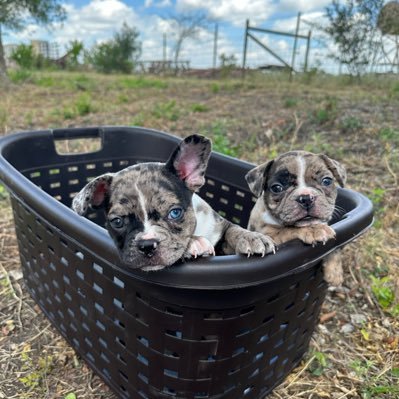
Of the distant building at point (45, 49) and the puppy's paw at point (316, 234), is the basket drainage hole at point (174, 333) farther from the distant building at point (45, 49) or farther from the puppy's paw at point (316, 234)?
the distant building at point (45, 49)

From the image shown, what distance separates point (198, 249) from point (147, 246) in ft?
0.81

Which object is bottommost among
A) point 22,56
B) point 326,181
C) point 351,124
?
point 351,124

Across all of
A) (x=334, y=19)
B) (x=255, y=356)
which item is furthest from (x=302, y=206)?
(x=334, y=19)

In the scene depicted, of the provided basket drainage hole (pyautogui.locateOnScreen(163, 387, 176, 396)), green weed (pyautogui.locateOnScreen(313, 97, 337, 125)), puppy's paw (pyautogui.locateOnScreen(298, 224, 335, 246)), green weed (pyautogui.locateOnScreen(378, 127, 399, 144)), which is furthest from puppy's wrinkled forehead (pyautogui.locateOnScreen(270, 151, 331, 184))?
green weed (pyautogui.locateOnScreen(313, 97, 337, 125))

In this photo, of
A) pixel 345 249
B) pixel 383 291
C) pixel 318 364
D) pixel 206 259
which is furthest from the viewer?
pixel 345 249

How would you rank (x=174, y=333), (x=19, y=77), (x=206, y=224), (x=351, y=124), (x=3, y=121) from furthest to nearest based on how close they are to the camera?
(x=19, y=77) < (x=3, y=121) < (x=351, y=124) < (x=206, y=224) < (x=174, y=333)

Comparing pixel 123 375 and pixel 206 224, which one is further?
pixel 206 224

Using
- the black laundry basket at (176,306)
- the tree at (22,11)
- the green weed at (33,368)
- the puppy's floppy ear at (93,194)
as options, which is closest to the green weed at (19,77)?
the tree at (22,11)

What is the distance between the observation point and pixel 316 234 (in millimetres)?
1675

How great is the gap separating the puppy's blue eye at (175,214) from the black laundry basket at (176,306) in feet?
1.08

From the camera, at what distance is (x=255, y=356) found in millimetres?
1869

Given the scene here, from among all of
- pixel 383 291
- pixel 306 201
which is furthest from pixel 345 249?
pixel 306 201

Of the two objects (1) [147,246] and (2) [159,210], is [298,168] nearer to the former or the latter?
→ (2) [159,210]

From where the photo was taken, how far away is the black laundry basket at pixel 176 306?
4.89 ft
